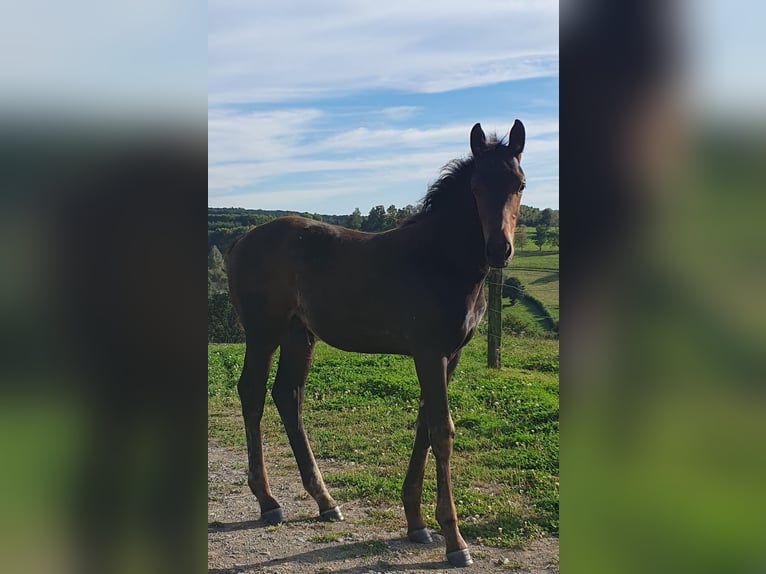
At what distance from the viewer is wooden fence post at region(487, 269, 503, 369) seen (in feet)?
32.3

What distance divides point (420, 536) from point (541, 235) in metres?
10.2

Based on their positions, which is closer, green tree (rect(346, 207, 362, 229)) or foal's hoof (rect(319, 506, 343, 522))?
foal's hoof (rect(319, 506, 343, 522))

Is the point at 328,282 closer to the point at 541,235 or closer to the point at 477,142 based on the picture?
the point at 477,142

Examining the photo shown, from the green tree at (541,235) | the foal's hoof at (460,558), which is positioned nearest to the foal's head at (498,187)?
the foal's hoof at (460,558)

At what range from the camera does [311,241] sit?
5.61 m

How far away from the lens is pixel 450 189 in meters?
4.94

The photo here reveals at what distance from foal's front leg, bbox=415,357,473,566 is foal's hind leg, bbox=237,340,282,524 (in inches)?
62.6

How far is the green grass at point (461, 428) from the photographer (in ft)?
19.5

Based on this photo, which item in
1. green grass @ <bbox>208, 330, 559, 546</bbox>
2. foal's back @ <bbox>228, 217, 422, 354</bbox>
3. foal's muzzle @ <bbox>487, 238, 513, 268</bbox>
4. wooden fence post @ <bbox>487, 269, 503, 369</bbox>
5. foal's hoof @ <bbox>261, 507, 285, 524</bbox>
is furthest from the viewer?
wooden fence post @ <bbox>487, 269, 503, 369</bbox>

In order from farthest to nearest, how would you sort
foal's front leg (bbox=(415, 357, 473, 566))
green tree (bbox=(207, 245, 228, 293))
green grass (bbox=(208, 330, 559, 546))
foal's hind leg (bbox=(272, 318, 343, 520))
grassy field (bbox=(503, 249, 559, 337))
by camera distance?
1. green tree (bbox=(207, 245, 228, 293))
2. grassy field (bbox=(503, 249, 559, 337))
3. green grass (bbox=(208, 330, 559, 546))
4. foal's hind leg (bbox=(272, 318, 343, 520))
5. foal's front leg (bbox=(415, 357, 473, 566))
